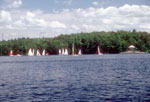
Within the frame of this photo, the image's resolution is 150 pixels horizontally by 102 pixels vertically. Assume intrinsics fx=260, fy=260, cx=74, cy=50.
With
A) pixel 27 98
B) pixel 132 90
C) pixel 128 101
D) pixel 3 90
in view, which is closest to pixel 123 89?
pixel 132 90

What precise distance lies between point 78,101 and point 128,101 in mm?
4624

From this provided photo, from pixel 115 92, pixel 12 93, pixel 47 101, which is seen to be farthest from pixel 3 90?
pixel 115 92

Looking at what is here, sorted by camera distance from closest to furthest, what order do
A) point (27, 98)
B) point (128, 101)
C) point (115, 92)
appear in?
point (128, 101) → point (27, 98) → point (115, 92)

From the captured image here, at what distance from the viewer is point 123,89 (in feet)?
98.6

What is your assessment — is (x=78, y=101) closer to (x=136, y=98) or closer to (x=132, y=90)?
(x=136, y=98)

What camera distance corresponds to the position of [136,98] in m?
25.2

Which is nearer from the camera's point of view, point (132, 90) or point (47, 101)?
point (47, 101)

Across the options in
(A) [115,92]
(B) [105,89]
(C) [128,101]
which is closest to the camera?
(C) [128,101]

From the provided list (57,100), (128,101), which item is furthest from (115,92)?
(57,100)

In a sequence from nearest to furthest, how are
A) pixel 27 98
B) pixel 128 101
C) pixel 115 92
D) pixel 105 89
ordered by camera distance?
pixel 128 101 < pixel 27 98 < pixel 115 92 < pixel 105 89

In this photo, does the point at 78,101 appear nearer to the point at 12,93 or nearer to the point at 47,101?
the point at 47,101

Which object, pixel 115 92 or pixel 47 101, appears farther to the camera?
pixel 115 92

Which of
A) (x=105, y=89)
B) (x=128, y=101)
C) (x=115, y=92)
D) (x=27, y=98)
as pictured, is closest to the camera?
(x=128, y=101)

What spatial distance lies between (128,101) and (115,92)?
427 cm
